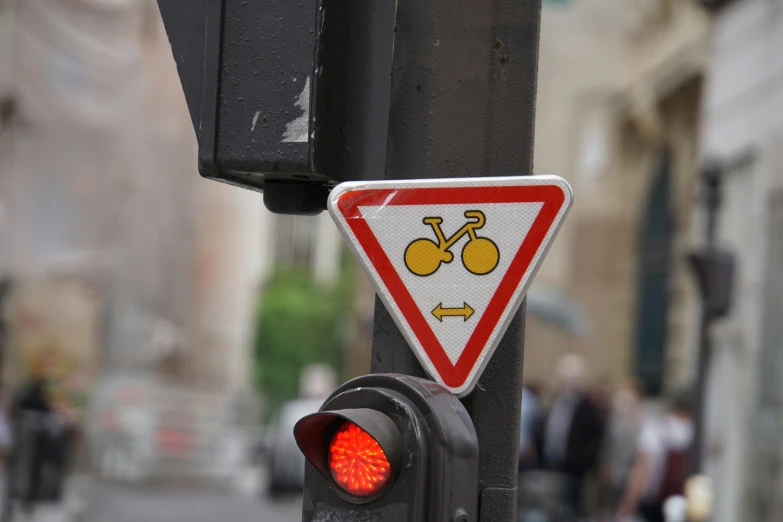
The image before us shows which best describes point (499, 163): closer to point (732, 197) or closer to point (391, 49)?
→ point (391, 49)

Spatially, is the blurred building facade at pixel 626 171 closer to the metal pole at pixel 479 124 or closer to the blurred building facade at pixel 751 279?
the blurred building facade at pixel 751 279

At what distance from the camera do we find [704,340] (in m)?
11.0

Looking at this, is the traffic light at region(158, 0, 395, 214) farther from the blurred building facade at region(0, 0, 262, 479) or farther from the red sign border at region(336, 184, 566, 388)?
the blurred building facade at region(0, 0, 262, 479)

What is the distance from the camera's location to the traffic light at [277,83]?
272 centimetres

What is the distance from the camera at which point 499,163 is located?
2787 mm

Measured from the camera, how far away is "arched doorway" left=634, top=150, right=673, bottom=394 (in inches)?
848

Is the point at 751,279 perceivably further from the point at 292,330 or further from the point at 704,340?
the point at 292,330

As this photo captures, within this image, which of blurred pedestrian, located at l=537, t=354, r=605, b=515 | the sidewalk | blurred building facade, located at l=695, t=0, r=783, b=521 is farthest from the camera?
blurred building facade, located at l=695, t=0, r=783, b=521

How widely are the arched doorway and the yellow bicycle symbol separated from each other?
18.7m

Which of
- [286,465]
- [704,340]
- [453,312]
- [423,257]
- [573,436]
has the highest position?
[423,257]

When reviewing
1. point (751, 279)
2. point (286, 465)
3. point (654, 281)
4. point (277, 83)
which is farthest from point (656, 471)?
point (654, 281)

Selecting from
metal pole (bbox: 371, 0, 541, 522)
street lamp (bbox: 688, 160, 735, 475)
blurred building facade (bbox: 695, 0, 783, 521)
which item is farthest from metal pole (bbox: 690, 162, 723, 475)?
metal pole (bbox: 371, 0, 541, 522)

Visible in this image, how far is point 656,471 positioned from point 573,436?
101 cm

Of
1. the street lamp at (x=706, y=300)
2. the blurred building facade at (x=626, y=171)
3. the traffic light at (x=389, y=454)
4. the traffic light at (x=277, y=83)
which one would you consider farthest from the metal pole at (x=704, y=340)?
the traffic light at (x=389, y=454)
